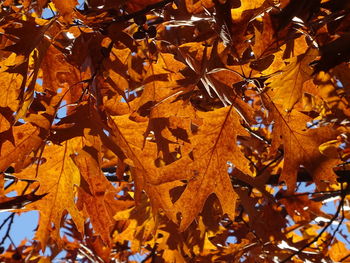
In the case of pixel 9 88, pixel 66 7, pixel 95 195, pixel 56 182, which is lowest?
pixel 95 195

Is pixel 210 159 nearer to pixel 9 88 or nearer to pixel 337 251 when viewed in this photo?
pixel 9 88

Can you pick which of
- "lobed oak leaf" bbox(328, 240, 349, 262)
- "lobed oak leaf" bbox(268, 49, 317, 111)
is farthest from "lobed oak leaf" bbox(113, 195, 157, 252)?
"lobed oak leaf" bbox(268, 49, 317, 111)

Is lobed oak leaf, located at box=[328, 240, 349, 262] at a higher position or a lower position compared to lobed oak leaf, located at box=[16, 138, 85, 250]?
lower

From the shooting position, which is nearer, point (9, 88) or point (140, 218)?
point (9, 88)

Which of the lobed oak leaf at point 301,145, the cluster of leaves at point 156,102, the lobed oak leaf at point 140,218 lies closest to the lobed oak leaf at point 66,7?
the cluster of leaves at point 156,102

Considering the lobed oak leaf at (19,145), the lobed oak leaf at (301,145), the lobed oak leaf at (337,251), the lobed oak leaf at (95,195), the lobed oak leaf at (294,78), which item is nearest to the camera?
A: the lobed oak leaf at (294,78)

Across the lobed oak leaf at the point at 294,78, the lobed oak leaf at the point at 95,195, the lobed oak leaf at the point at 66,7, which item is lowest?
the lobed oak leaf at the point at 95,195

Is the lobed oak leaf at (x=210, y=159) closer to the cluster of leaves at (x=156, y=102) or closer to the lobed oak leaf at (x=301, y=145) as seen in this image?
the cluster of leaves at (x=156, y=102)

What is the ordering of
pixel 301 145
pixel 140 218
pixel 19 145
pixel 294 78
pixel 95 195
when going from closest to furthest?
pixel 294 78
pixel 19 145
pixel 301 145
pixel 95 195
pixel 140 218

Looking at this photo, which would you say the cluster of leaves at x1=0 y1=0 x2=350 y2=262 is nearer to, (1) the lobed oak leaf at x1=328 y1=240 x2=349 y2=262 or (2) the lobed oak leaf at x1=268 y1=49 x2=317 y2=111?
(2) the lobed oak leaf at x1=268 y1=49 x2=317 y2=111

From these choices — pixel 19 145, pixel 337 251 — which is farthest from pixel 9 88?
pixel 337 251

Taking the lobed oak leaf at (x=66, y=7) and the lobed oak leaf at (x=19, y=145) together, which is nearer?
the lobed oak leaf at (x=66, y=7)

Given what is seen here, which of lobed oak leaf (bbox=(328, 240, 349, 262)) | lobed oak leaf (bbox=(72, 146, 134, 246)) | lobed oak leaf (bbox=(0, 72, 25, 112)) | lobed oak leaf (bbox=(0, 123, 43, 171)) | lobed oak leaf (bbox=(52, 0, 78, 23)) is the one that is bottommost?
lobed oak leaf (bbox=(328, 240, 349, 262))
